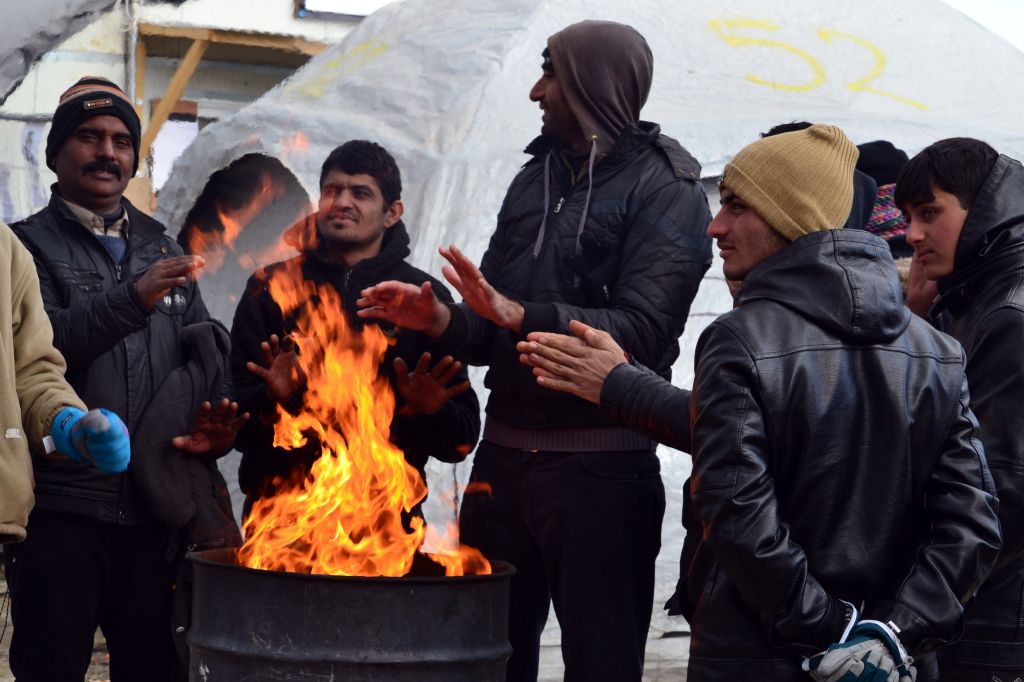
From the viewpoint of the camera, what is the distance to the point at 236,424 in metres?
3.51

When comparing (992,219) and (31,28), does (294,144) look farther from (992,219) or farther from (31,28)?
(31,28)

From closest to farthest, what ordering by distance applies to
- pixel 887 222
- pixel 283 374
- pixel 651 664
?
pixel 283 374
pixel 887 222
pixel 651 664

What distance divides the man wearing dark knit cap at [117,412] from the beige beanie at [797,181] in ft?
5.12

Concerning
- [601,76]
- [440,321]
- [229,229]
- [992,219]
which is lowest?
[229,229]

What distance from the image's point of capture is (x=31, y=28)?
1.55 metres

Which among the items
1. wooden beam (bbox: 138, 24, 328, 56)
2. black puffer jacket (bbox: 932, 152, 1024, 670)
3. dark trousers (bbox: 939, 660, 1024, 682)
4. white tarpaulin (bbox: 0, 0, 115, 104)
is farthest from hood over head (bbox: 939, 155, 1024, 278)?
wooden beam (bbox: 138, 24, 328, 56)

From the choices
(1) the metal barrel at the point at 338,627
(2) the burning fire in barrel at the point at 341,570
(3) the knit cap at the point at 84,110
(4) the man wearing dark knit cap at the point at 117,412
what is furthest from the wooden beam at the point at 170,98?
(1) the metal barrel at the point at 338,627

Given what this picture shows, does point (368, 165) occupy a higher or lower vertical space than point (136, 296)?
higher

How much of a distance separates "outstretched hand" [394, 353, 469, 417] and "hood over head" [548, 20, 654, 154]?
702mm

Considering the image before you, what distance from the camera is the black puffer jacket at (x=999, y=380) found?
98.4 inches

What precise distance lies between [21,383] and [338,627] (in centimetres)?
102

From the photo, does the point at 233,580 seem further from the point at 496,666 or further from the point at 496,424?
the point at 496,424

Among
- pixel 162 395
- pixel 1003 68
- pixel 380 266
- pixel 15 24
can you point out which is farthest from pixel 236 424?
pixel 1003 68

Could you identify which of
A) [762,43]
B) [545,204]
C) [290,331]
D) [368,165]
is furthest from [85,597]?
[762,43]
